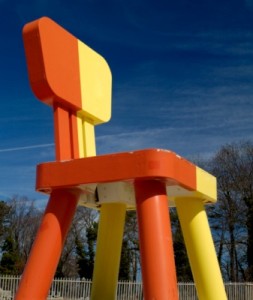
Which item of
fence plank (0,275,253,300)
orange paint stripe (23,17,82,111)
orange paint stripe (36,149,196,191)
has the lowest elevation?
fence plank (0,275,253,300)

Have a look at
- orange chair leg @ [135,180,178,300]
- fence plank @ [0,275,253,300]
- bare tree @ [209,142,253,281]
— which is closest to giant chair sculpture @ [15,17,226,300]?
orange chair leg @ [135,180,178,300]

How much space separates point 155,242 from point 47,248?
1.39m

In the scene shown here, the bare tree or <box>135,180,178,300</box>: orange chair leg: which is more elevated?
the bare tree

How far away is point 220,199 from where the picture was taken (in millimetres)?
32531

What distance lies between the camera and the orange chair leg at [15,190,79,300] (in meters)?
6.37

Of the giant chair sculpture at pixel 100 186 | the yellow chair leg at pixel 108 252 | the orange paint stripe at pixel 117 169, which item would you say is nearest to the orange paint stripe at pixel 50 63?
the giant chair sculpture at pixel 100 186

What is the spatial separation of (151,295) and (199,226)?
83.4 inches

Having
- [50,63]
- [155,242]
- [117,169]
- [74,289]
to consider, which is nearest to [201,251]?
[155,242]

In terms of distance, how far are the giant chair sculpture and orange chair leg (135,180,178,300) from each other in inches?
0.5

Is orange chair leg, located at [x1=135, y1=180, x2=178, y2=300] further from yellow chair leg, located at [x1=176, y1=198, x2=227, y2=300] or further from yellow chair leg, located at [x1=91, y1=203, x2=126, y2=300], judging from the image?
yellow chair leg, located at [x1=91, y1=203, x2=126, y2=300]

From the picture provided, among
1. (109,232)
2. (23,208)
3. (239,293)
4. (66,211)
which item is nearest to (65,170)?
(66,211)

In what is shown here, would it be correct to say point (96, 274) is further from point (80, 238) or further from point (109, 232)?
point (80, 238)

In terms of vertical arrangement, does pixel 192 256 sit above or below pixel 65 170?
below

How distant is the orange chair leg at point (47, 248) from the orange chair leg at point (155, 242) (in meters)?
1.03
